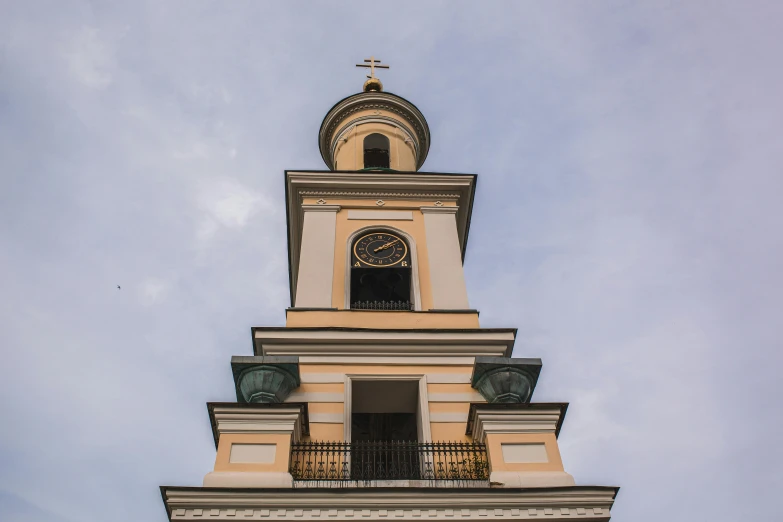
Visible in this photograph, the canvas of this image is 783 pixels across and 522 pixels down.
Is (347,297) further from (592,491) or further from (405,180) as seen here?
(592,491)

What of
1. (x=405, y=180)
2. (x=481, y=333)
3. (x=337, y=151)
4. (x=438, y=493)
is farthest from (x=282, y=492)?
(x=337, y=151)

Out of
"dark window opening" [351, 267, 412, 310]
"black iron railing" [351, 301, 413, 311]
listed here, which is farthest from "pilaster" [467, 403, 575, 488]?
"dark window opening" [351, 267, 412, 310]

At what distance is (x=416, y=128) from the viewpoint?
24.8m

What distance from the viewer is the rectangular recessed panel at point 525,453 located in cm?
1223

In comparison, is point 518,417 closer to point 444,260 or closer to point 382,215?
point 444,260

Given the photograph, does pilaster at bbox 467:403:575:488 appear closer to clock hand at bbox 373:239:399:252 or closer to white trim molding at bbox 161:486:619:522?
white trim molding at bbox 161:486:619:522

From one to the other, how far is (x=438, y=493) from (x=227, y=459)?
3.03 meters

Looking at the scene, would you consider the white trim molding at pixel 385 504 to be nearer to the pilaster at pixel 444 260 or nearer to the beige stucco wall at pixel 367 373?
the beige stucco wall at pixel 367 373

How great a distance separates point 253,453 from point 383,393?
3.46 meters

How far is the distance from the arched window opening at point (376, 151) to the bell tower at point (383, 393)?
9.16 feet

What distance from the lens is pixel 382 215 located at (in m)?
19.4

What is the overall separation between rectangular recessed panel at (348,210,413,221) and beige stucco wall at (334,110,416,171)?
320cm

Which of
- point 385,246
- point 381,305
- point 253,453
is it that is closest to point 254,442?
point 253,453

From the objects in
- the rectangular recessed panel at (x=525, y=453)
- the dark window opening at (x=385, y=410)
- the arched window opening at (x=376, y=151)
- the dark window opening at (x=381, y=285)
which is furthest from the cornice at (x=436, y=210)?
the rectangular recessed panel at (x=525, y=453)
